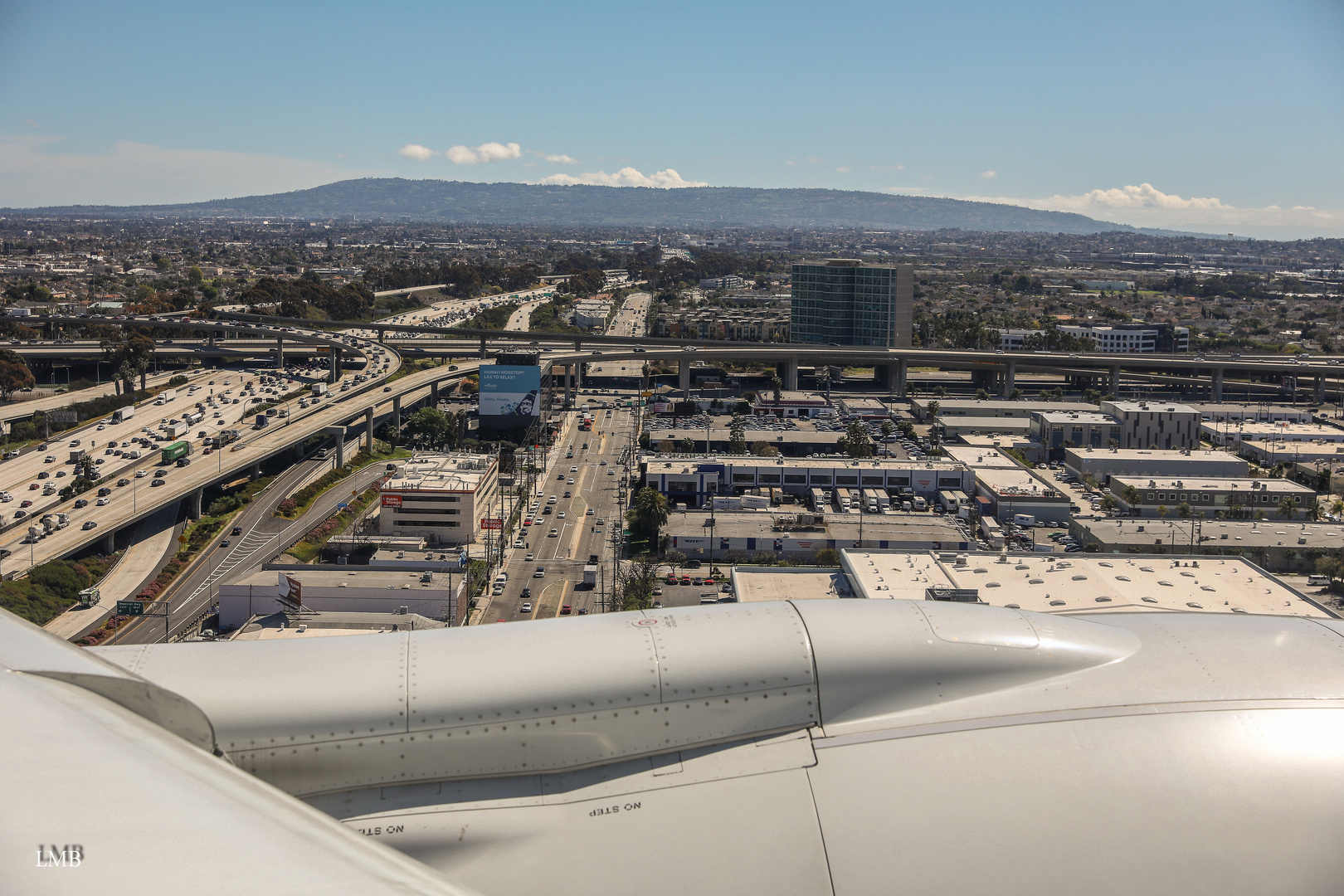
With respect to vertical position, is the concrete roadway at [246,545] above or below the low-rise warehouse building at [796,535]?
below

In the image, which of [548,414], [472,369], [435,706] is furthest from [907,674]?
[472,369]

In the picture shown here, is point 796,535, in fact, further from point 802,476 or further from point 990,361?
point 990,361

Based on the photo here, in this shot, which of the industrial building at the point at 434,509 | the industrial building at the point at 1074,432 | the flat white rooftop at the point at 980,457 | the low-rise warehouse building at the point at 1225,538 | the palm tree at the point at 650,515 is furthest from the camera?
the industrial building at the point at 1074,432

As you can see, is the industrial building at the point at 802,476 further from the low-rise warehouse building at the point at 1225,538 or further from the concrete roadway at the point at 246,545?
the concrete roadway at the point at 246,545

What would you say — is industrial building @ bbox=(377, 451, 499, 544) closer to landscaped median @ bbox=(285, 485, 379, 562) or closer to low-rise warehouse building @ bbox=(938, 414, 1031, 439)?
landscaped median @ bbox=(285, 485, 379, 562)

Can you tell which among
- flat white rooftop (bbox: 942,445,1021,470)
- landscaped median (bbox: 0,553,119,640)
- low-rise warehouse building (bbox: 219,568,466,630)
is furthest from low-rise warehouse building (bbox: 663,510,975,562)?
landscaped median (bbox: 0,553,119,640)

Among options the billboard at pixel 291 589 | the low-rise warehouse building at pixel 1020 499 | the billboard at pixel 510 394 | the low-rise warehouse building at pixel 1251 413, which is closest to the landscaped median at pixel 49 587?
the billboard at pixel 291 589
